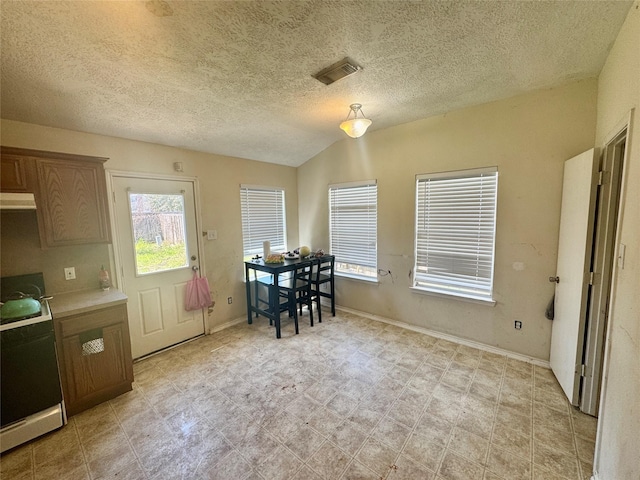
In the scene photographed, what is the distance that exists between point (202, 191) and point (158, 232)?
0.72 m

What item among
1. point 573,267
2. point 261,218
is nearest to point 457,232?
point 573,267

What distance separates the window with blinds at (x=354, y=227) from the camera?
3670mm

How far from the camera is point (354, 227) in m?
3.87

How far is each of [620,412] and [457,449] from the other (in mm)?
887

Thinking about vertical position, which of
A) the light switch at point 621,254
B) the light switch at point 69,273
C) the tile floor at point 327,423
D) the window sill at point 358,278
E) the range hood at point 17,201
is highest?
the range hood at point 17,201

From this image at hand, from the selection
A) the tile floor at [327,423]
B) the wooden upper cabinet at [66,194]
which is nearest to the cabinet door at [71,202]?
the wooden upper cabinet at [66,194]

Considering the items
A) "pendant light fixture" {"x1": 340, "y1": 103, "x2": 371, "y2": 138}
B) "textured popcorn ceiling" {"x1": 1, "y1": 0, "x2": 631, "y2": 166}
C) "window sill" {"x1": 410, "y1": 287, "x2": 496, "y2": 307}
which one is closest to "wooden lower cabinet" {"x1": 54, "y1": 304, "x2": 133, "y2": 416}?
"textured popcorn ceiling" {"x1": 1, "y1": 0, "x2": 631, "y2": 166}

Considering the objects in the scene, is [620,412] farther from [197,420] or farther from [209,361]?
[209,361]

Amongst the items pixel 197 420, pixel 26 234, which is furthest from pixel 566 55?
pixel 26 234

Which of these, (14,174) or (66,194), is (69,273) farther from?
(14,174)

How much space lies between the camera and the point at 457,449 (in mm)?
1690

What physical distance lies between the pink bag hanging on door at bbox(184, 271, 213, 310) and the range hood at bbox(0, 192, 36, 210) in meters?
1.61

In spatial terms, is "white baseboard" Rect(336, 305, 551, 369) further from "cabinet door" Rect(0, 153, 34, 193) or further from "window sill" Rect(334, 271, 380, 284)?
"cabinet door" Rect(0, 153, 34, 193)

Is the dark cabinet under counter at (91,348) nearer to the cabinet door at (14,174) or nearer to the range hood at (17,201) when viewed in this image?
the range hood at (17,201)
